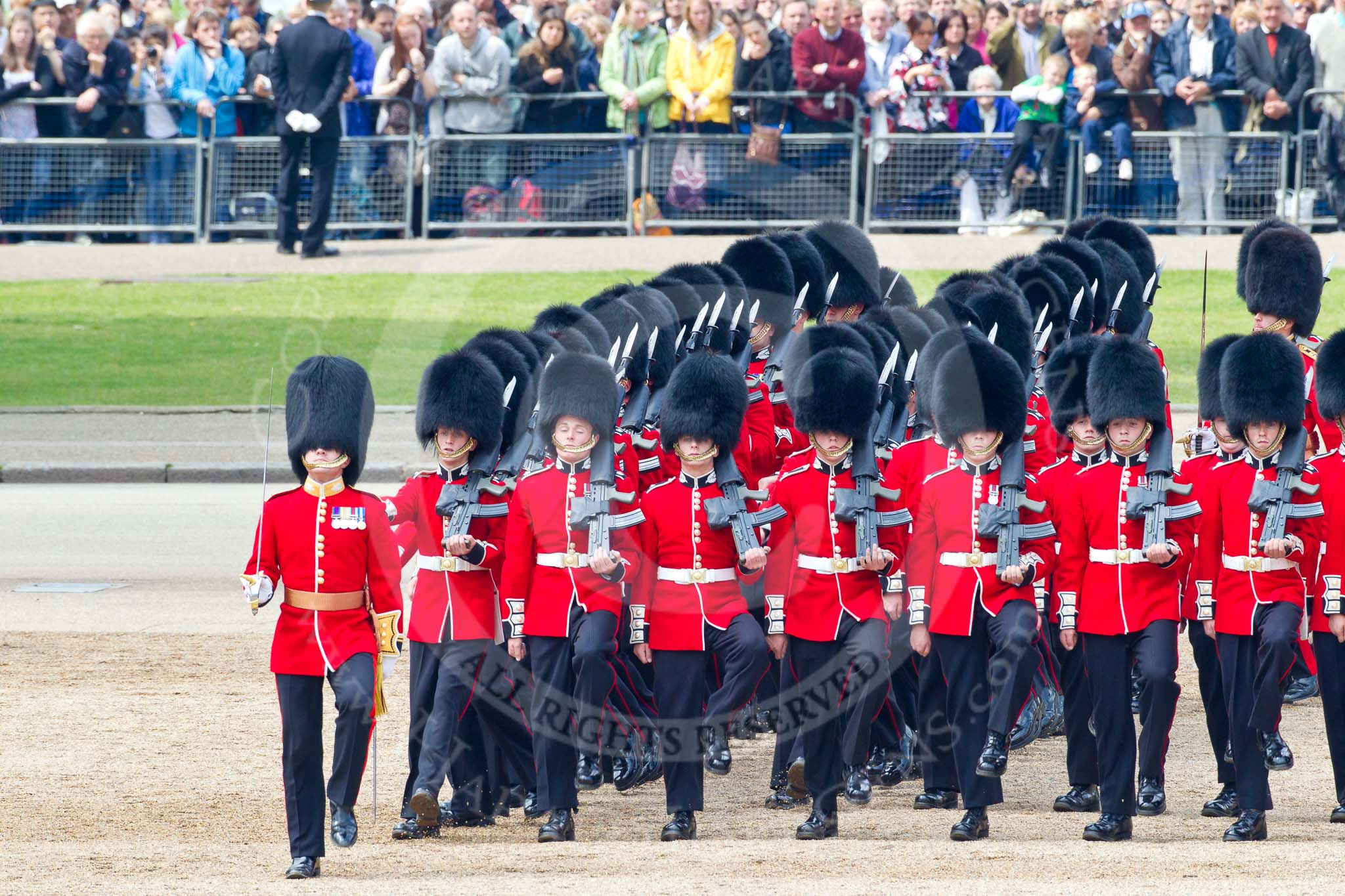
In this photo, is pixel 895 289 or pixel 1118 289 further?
pixel 895 289

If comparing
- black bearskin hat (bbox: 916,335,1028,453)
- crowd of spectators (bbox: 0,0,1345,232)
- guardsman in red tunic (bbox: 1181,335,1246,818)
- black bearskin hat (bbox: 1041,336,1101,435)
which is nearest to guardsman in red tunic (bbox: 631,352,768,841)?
black bearskin hat (bbox: 916,335,1028,453)

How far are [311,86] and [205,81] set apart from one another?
1.25 metres

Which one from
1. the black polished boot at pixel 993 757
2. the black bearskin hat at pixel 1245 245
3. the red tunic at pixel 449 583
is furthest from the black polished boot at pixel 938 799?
the black bearskin hat at pixel 1245 245

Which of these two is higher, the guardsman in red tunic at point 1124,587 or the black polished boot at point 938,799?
the guardsman in red tunic at point 1124,587

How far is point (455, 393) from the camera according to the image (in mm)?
6793

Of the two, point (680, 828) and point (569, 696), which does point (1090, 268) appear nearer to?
point (569, 696)

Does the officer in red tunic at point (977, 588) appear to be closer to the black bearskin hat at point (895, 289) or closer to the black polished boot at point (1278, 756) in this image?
the black polished boot at point (1278, 756)

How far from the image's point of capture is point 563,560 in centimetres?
664

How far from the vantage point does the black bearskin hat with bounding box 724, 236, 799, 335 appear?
8656mm

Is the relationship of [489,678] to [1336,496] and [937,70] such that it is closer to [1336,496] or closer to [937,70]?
[1336,496]

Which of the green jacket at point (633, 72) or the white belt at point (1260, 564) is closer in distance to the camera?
the white belt at point (1260, 564)

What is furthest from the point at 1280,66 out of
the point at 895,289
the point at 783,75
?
the point at 895,289

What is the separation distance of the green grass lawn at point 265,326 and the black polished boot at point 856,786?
8.43 meters

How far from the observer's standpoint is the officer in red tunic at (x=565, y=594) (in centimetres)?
652
